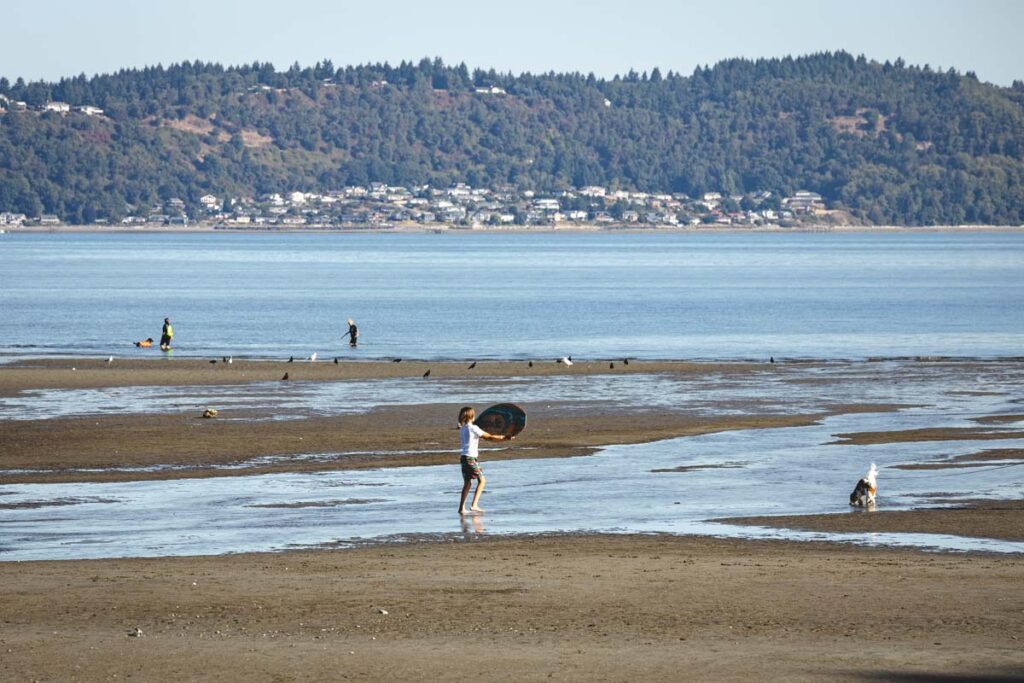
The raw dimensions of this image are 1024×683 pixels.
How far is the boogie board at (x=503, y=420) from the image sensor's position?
2675cm

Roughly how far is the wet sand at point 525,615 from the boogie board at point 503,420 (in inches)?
227

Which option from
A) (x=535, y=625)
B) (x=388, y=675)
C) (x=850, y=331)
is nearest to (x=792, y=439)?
(x=535, y=625)

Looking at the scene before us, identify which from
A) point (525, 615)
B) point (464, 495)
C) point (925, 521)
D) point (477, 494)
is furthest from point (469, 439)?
point (525, 615)

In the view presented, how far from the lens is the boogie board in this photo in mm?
26750

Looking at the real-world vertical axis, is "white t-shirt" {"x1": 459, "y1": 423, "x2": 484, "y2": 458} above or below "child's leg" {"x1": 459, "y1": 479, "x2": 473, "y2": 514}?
above

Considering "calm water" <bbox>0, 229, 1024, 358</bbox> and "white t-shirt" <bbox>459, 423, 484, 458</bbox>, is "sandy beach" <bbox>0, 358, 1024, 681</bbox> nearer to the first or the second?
"white t-shirt" <bbox>459, 423, 484, 458</bbox>

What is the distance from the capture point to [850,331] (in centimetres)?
8188

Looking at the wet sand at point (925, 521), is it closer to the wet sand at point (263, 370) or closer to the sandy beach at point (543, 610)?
the sandy beach at point (543, 610)

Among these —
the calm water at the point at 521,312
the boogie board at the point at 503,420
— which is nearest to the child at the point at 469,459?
the boogie board at the point at 503,420

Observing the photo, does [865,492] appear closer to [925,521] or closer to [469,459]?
[925,521]

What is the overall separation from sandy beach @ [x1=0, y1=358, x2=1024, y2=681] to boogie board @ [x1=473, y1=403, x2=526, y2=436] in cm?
392

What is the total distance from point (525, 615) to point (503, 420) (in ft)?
34.1

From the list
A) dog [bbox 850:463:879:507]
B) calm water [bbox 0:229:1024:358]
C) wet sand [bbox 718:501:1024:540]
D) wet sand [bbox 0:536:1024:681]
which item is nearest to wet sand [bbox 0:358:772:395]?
calm water [bbox 0:229:1024:358]

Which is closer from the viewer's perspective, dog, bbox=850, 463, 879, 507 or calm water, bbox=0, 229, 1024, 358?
dog, bbox=850, 463, 879, 507
